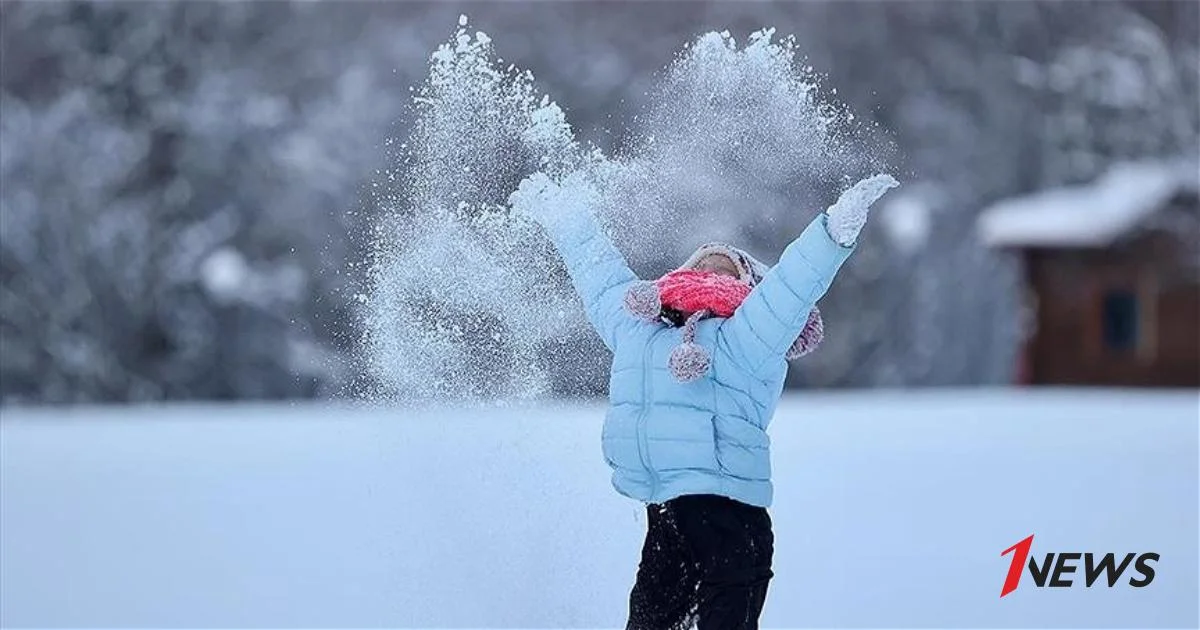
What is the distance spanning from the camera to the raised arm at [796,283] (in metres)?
4.26

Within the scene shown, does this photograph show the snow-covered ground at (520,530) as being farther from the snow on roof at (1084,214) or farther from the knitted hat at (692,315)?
the snow on roof at (1084,214)

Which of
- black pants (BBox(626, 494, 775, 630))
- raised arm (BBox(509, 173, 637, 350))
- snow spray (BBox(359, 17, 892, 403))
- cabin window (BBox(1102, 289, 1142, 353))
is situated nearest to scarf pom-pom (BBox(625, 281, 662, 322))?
raised arm (BBox(509, 173, 637, 350))

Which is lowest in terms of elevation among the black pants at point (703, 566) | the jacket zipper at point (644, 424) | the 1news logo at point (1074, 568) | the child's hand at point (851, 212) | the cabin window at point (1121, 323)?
the black pants at point (703, 566)

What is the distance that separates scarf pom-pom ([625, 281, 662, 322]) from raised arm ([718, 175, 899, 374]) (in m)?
0.20

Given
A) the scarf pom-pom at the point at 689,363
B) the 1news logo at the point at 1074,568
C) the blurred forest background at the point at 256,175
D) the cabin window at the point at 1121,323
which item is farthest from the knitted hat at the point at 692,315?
the cabin window at the point at 1121,323

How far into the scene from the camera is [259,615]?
6078 millimetres

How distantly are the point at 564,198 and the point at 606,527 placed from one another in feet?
4.58

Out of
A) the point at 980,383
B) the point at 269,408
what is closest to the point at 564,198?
the point at 269,408

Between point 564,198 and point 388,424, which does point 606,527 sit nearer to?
point 388,424

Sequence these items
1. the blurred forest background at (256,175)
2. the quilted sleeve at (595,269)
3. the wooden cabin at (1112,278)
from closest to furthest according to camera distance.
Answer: the quilted sleeve at (595,269) → the wooden cabin at (1112,278) → the blurred forest background at (256,175)

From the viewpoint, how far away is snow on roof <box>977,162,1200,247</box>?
81.7ft

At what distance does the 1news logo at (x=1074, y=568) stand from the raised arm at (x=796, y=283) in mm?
2163

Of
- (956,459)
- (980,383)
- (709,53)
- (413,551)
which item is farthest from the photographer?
(980,383)

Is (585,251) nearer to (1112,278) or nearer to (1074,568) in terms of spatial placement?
(1074,568)
